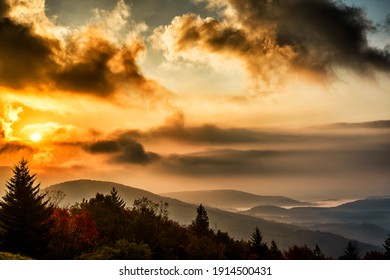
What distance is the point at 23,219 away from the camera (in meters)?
41.9

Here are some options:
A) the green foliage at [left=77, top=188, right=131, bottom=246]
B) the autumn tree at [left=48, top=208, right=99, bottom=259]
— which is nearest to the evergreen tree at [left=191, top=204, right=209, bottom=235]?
the green foliage at [left=77, top=188, right=131, bottom=246]

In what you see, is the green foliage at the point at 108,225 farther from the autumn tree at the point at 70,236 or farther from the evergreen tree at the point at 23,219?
the evergreen tree at the point at 23,219

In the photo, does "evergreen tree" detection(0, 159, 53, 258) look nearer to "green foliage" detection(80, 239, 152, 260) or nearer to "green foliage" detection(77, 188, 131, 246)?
"green foliage" detection(80, 239, 152, 260)

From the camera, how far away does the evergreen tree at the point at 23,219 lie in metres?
39.6

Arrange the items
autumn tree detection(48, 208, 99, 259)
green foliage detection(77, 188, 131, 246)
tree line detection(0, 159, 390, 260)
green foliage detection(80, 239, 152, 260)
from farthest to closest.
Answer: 1. green foliage detection(77, 188, 131, 246)
2. autumn tree detection(48, 208, 99, 259)
3. tree line detection(0, 159, 390, 260)
4. green foliage detection(80, 239, 152, 260)

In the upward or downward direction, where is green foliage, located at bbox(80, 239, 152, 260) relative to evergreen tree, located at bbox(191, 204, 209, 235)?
downward

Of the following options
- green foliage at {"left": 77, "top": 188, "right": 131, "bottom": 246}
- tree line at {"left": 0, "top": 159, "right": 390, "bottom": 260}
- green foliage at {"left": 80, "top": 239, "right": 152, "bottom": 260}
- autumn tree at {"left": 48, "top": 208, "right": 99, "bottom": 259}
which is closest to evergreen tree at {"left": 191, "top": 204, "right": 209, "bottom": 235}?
tree line at {"left": 0, "top": 159, "right": 390, "bottom": 260}

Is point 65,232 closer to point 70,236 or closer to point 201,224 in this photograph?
point 70,236

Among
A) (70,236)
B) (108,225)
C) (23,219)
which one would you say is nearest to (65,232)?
(70,236)

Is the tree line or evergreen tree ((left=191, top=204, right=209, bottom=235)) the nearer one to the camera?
the tree line

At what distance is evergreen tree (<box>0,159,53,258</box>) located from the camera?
39.6 metres

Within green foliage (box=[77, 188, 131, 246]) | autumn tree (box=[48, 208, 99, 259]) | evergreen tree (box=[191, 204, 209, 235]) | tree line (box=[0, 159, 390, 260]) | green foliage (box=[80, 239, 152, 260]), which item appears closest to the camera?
green foliage (box=[80, 239, 152, 260])

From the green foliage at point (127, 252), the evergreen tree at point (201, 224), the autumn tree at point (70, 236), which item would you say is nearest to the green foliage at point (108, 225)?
the autumn tree at point (70, 236)

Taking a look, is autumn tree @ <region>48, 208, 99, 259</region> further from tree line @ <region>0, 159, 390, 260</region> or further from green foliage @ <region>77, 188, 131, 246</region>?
green foliage @ <region>77, 188, 131, 246</region>
